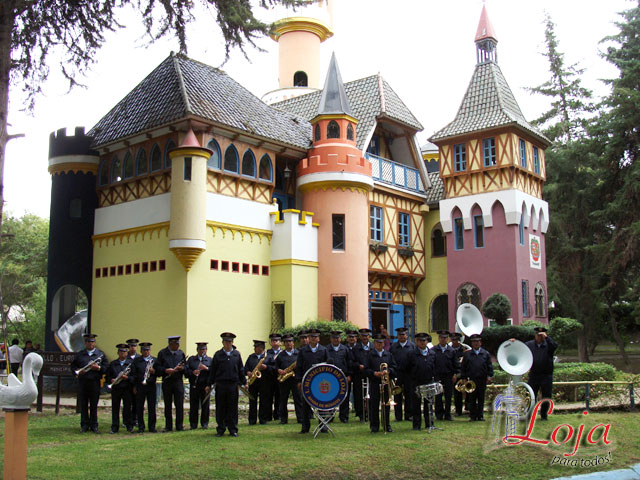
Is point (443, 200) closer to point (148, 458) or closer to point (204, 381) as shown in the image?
point (204, 381)

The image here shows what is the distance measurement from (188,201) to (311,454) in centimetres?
1278

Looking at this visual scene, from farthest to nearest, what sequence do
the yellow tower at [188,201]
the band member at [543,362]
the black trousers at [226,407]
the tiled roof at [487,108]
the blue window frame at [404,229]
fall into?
the blue window frame at [404,229] → the tiled roof at [487,108] → the yellow tower at [188,201] → the band member at [543,362] → the black trousers at [226,407]

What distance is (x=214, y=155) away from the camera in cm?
2341

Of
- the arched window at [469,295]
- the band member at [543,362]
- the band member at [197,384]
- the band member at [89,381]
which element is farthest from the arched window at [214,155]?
the band member at [543,362]

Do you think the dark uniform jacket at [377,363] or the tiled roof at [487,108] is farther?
the tiled roof at [487,108]

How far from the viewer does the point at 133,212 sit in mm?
24188

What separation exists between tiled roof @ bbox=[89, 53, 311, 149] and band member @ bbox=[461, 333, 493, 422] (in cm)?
1217

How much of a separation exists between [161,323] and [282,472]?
13881mm

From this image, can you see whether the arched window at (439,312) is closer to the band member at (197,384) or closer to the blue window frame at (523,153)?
the blue window frame at (523,153)

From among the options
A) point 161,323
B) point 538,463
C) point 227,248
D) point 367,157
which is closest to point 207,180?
point 227,248

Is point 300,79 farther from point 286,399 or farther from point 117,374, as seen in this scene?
point 117,374

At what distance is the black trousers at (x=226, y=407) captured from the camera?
41.7 ft

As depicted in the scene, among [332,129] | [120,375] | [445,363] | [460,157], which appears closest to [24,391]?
[120,375]

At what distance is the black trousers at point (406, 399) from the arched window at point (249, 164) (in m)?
11.7
